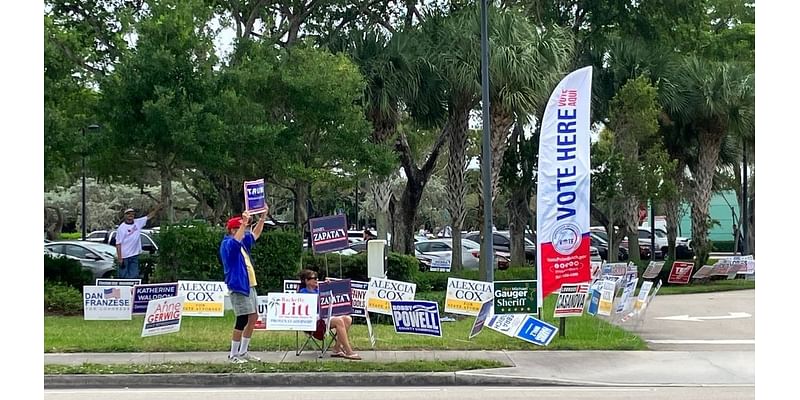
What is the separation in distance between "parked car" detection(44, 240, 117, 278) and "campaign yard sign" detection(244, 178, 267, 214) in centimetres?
1121

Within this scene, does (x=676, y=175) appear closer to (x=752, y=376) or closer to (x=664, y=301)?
(x=664, y=301)

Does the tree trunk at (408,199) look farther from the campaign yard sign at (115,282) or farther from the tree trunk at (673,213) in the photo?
the campaign yard sign at (115,282)

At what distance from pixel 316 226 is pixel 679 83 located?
49.2 ft

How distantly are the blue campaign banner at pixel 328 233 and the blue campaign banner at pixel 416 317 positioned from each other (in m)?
2.63

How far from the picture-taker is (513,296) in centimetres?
1262

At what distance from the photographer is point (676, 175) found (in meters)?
28.0

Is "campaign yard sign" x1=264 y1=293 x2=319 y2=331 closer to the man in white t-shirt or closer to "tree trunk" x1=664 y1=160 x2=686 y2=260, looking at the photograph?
the man in white t-shirt

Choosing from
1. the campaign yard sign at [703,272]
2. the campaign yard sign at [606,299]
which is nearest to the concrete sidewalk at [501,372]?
the campaign yard sign at [606,299]

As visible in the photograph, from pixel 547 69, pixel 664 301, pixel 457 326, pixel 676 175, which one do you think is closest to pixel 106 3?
pixel 547 69

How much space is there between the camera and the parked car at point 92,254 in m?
21.7

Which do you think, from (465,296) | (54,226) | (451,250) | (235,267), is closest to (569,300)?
(465,296)

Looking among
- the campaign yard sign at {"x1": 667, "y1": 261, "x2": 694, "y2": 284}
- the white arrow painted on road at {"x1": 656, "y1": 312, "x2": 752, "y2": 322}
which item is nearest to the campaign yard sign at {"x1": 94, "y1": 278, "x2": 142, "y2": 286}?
the white arrow painted on road at {"x1": 656, "y1": 312, "x2": 752, "y2": 322}

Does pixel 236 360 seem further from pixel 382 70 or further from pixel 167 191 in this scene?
pixel 382 70

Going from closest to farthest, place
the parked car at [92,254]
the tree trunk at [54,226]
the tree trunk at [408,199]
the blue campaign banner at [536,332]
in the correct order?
the blue campaign banner at [536,332] < the parked car at [92,254] < the tree trunk at [408,199] < the tree trunk at [54,226]
